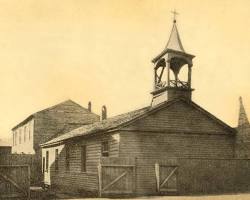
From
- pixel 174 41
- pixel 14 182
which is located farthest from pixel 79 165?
pixel 14 182

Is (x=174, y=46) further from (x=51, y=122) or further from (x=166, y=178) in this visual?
(x=51, y=122)

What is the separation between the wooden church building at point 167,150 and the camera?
21.0 m

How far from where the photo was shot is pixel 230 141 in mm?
26828

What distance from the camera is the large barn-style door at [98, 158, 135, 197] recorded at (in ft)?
65.4

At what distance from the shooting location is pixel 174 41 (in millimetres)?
28172

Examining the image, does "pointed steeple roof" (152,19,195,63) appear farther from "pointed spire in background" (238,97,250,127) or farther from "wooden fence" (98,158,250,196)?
"wooden fence" (98,158,250,196)

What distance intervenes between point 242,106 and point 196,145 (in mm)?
6506

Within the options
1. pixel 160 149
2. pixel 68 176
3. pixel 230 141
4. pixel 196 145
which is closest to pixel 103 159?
pixel 160 149

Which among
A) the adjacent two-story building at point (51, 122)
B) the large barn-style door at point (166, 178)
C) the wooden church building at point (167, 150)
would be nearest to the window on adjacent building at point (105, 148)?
the wooden church building at point (167, 150)

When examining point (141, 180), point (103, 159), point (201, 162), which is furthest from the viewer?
point (141, 180)

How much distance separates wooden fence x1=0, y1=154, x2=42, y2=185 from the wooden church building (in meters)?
10.5

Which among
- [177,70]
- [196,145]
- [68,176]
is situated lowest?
[68,176]

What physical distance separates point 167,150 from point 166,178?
4.09 meters

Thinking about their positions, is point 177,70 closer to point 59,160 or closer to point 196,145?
point 196,145
